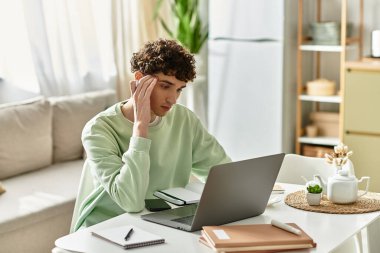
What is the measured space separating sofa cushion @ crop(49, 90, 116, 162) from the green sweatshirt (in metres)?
1.69

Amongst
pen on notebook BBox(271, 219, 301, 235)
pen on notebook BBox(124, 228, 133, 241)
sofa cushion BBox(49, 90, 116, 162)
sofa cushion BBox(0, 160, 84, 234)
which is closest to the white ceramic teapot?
pen on notebook BBox(271, 219, 301, 235)

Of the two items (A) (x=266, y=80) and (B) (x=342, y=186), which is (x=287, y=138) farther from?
(B) (x=342, y=186)

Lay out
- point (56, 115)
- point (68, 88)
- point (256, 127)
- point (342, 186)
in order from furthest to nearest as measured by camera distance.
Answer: point (256, 127)
point (68, 88)
point (56, 115)
point (342, 186)

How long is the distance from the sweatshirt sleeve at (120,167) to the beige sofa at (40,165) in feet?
3.39

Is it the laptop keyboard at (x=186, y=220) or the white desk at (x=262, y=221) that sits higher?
the laptop keyboard at (x=186, y=220)

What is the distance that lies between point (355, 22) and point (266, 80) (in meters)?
0.71

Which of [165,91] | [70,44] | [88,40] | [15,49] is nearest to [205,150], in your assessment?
[165,91]

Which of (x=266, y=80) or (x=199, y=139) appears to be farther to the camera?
(x=266, y=80)

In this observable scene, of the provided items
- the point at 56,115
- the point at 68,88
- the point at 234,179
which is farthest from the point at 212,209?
the point at 68,88

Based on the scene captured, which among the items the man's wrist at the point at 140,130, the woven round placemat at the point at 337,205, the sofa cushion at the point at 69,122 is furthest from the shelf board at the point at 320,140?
the man's wrist at the point at 140,130

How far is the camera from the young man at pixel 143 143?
8.17 feet

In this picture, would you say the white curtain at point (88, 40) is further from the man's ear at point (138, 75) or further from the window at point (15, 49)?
the man's ear at point (138, 75)

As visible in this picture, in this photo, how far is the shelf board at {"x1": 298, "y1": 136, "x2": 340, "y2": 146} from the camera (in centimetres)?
499

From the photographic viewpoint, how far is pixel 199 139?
286 cm
